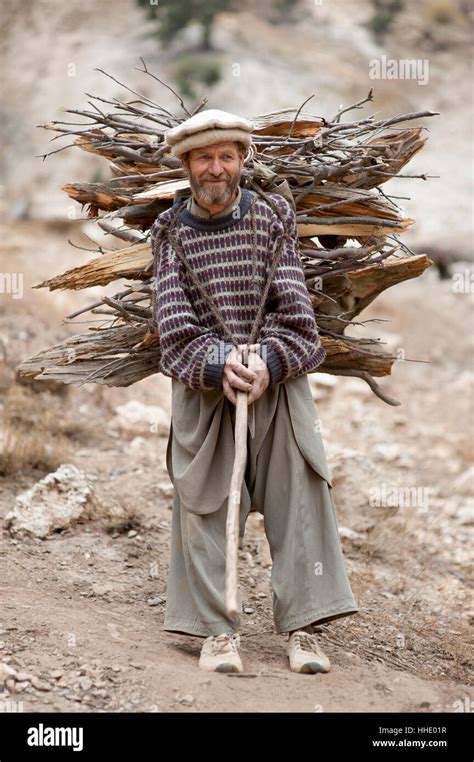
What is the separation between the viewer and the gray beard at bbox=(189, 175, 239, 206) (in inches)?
119

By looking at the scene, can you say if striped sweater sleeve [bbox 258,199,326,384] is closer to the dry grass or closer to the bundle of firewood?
the bundle of firewood

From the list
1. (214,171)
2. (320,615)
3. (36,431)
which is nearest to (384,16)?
(36,431)

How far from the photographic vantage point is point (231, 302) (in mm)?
3127

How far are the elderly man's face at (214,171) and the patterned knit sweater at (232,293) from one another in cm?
9

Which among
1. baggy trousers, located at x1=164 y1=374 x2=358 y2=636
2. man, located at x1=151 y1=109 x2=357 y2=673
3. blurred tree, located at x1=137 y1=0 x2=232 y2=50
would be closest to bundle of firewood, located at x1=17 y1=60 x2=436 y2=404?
man, located at x1=151 y1=109 x2=357 y2=673

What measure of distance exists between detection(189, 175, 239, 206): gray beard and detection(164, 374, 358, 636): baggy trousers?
627mm

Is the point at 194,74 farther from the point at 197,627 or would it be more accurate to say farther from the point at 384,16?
the point at 197,627

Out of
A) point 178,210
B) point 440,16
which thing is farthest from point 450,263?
point 440,16

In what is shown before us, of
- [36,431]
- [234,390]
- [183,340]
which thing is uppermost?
[183,340]

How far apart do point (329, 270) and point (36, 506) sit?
1800 millimetres

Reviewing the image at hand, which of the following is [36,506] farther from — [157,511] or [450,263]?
[450,263]

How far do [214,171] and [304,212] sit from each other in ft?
2.66

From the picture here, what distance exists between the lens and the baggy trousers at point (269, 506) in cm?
316

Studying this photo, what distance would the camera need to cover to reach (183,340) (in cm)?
302
